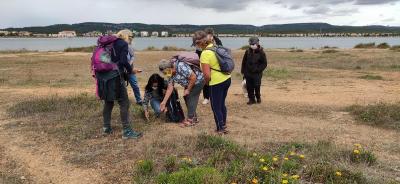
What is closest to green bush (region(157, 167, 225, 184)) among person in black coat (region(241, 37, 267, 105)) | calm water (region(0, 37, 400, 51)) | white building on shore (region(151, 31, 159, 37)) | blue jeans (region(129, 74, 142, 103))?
blue jeans (region(129, 74, 142, 103))

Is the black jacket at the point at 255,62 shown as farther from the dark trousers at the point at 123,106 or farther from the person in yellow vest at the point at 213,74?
the dark trousers at the point at 123,106

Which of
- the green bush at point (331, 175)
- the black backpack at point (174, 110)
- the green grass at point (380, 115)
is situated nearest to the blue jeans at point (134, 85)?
the black backpack at point (174, 110)

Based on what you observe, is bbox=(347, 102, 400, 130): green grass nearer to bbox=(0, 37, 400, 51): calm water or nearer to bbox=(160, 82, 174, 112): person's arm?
bbox=(160, 82, 174, 112): person's arm

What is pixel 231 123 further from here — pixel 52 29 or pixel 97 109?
pixel 52 29

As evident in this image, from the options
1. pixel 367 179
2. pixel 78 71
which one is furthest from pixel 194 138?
pixel 78 71

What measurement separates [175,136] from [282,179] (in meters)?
2.35

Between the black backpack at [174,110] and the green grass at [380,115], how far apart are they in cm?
311

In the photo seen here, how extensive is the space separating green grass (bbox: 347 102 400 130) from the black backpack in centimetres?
311

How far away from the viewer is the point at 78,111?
9.11 m

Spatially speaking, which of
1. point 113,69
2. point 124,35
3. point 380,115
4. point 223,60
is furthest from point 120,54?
point 380,115

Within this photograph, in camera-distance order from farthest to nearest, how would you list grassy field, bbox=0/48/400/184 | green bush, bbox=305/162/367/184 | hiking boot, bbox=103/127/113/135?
hiking boot, bbox=103/127/113/135 → grassy field, bbox=0/48/400/184 → green bush, bbox=305/162/367/184

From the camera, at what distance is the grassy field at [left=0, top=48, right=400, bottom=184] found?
5.47 metres

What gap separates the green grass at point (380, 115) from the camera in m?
8.08

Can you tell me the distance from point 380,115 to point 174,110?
11.6 ft
